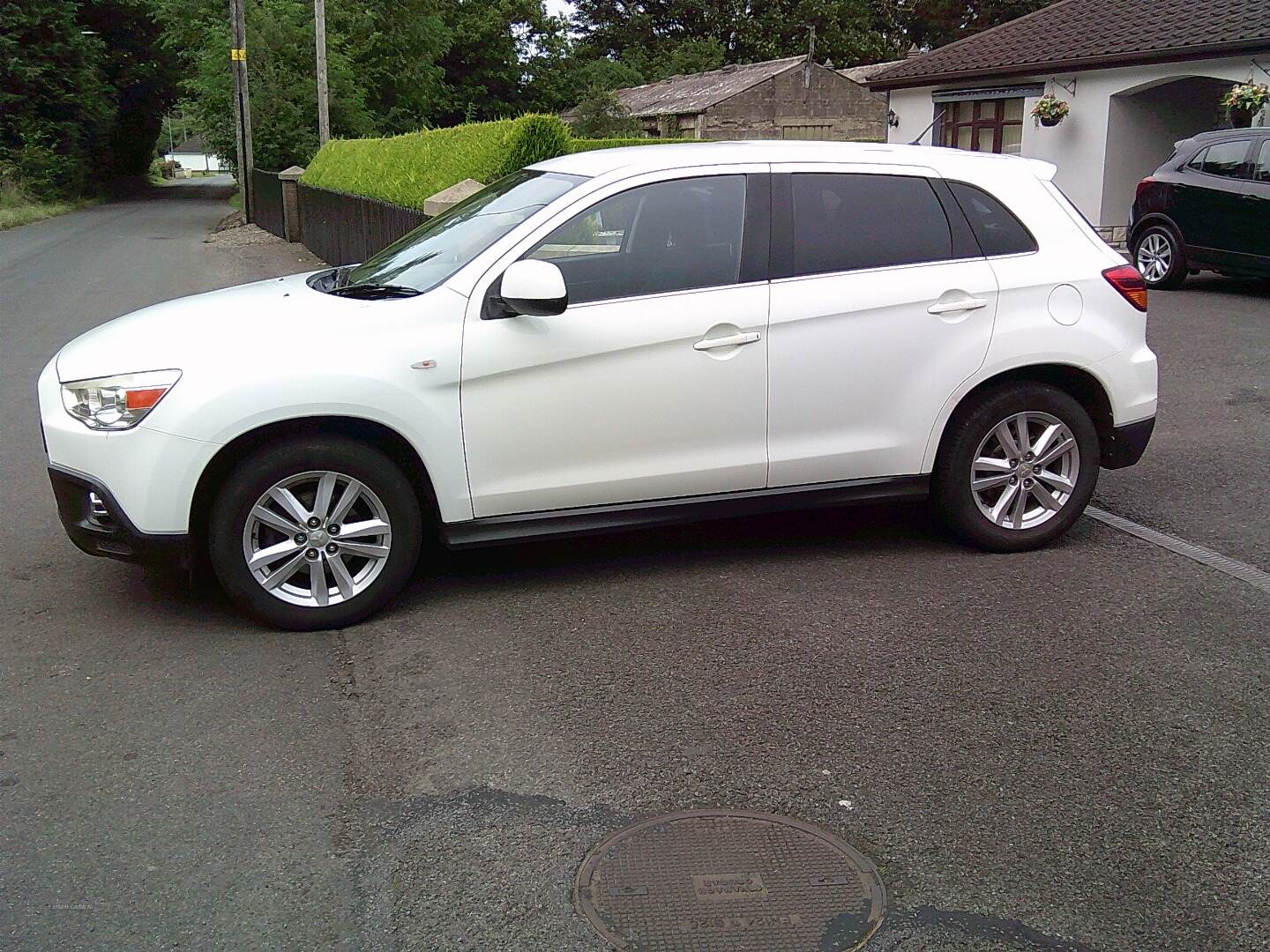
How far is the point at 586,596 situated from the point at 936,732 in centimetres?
178

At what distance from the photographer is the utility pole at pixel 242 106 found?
97.1 feet

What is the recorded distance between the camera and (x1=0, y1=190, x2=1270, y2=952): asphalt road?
3.29 metres

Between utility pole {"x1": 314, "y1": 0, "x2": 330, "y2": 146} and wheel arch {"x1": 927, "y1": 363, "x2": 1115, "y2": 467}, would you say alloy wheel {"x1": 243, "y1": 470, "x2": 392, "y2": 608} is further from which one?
utility pole {"x1": 314, "y1": 0, "x2": 330, "y2": 146}

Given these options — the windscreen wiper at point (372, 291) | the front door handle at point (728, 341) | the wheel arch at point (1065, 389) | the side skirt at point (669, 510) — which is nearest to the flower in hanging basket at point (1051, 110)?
the wheel arch at point (1065, 389)

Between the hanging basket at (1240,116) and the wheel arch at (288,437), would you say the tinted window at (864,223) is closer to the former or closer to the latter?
the wheel arch at (288,437)

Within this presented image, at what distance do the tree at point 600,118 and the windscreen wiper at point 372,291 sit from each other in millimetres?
37725

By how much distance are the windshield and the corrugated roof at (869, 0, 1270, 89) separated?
16.8 metres

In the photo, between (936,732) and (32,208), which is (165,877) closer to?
(936,732)

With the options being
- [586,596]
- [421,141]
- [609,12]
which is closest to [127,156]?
[609,12]

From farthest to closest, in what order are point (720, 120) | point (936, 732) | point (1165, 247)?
point (720, 120) < point (1165, 247) < point (936, 732)

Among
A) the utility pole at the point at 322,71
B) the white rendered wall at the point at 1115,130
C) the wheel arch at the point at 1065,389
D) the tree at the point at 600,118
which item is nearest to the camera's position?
the wheel arch at the point at 1065,389

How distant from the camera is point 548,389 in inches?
205

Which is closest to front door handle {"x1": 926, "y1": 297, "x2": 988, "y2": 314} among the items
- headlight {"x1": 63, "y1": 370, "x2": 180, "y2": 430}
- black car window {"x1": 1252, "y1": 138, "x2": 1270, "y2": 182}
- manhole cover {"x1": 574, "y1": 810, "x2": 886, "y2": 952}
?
manhole cover {"x1": 574, "y1": 810, "x2": 886, "y2": 952}

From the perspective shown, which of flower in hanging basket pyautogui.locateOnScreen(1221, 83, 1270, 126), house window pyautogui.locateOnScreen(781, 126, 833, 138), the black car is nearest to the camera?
the black car
